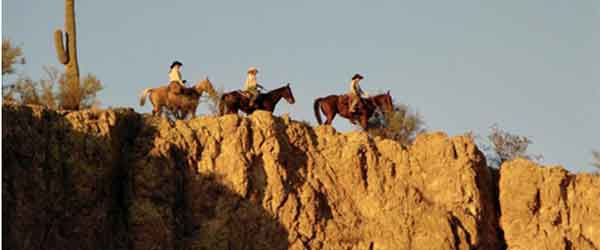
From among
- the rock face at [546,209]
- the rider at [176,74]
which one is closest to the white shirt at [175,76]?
the rider at [176,74]

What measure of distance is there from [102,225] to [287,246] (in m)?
4.24

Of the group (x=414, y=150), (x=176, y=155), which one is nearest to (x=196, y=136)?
(x=176, y=155)

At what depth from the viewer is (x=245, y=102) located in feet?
136

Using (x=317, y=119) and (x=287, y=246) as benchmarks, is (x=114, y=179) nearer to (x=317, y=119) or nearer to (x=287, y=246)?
(x=287, y=246)

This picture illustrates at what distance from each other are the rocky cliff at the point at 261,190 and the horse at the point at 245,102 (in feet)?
12.3

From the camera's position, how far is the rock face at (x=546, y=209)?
38156 mm

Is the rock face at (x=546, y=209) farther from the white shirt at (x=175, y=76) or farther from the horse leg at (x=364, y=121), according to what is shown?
the white shirt at (x=175, y=76)

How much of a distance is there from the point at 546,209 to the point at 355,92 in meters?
6.99

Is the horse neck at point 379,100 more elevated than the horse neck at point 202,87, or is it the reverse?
the horse neck at point 202,87

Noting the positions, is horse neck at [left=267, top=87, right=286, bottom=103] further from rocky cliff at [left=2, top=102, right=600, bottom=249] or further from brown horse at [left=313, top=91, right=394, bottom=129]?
rocky cliff at [left=2, top=102, right=600, bottom=249]

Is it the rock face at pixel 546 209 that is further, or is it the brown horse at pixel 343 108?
the brown horse at pixel 343 108

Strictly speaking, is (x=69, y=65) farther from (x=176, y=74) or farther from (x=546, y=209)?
(x=546, y=209)

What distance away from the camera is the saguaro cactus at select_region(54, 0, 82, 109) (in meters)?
38.9

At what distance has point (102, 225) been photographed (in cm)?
3397
